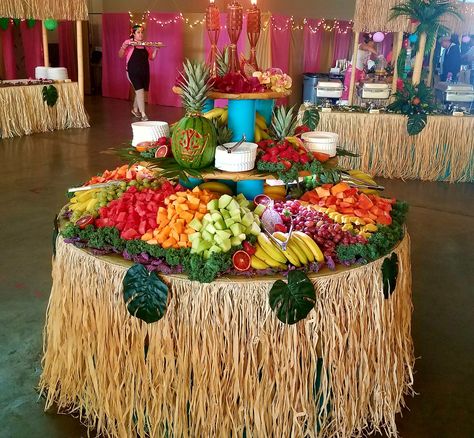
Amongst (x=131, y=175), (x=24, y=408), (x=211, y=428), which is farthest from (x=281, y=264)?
(x=24, y=408)

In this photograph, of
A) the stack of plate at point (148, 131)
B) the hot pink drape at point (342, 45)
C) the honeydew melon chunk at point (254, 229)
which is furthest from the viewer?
the hot pink drape at point (342, 45)

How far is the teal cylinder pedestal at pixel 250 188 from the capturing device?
2.47m

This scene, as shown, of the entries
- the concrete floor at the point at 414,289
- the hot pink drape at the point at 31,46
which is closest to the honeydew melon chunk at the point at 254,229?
the concrete floor at the point at 414,289

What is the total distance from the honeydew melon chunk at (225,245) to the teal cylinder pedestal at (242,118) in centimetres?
58

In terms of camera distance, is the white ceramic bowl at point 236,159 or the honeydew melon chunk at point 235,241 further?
the white ceramic bowl at point 236,159

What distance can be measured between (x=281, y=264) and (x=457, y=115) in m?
4.77

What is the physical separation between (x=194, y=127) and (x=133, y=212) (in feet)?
1.33

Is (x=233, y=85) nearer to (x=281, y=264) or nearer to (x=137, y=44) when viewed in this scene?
(x=281, y=264)

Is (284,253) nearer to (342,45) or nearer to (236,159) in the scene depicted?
(236,159)

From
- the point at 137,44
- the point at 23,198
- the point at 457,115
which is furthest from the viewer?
the point at 137,44

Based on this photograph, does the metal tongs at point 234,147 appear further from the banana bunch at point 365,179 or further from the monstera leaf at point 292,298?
the banana bunch at point 365,179

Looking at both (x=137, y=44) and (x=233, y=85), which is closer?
(x=233, y=85)

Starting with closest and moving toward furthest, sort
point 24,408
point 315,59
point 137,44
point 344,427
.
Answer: point 344,427 < point 24,408 < point 137,44 < point 315,59

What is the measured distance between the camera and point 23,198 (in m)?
5.02
